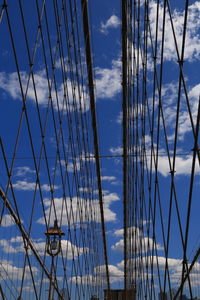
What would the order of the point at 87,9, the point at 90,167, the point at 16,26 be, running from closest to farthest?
the point at 16,26, the point at 87,9, the point at 90,167

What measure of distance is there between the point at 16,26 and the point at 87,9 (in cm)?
192

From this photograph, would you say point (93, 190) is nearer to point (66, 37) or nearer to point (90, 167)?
point (90, 167)

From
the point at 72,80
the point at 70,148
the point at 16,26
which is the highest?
the point at 72,80

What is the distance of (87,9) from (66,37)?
0.68m

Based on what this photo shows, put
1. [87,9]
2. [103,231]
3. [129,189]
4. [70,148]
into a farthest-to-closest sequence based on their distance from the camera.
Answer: [103,231] → [129,189] → [70,148] → [87,9]

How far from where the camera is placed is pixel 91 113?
11.1 m

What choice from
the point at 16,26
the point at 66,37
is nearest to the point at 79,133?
the point at 66,37

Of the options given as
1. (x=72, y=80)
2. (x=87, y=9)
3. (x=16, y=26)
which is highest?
(x=87, y=9)

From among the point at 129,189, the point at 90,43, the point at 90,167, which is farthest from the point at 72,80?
the point at 129,189

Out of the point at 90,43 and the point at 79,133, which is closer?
the point at 90,43

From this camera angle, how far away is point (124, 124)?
11.2 meters

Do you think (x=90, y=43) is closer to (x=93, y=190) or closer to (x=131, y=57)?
(x=131, y=57)

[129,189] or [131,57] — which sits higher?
[131,57]

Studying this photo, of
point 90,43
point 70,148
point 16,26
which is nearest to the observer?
point 16,26
